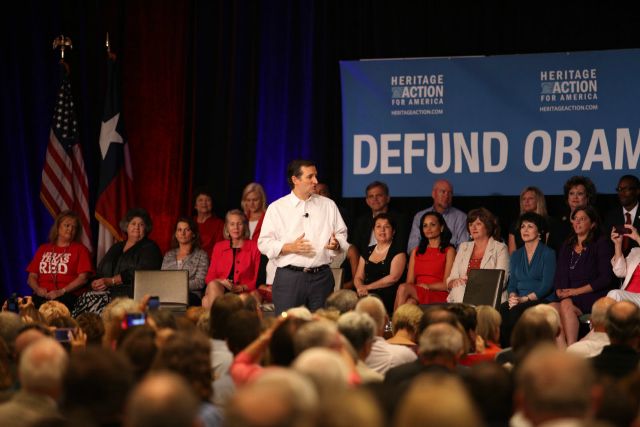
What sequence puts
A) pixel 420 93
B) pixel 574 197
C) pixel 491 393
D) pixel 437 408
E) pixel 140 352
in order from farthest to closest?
pixel 420 93
pixel 574 197
pixel 140 352
pixel 491 393
pixel 437 408

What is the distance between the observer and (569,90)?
8.46m

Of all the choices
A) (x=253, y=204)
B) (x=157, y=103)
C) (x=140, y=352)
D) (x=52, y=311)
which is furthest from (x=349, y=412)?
→ (x=157, y=103)

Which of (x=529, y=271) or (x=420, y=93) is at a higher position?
(x=420, y=93)

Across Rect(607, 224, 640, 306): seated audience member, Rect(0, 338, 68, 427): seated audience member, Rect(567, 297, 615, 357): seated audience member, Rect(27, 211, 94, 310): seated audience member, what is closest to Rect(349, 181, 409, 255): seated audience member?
Rect(607, 224, 640, 306): seated audience member

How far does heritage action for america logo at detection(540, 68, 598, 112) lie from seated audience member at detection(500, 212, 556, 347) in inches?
51.8

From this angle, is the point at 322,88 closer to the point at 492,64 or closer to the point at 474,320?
the point at 492,64

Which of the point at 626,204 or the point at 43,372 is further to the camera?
the point at 626,204

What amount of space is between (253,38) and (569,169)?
10.3ft

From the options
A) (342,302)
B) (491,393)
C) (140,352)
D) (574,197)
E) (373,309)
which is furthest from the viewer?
(574,197)

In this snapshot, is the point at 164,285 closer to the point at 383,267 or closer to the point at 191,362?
the point at 383,267

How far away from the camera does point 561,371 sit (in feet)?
7.36

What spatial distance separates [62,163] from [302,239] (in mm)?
3910

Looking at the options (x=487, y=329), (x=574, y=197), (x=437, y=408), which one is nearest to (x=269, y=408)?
(x=437, y=408)

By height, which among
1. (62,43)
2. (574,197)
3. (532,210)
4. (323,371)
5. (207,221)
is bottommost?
(323,371)
